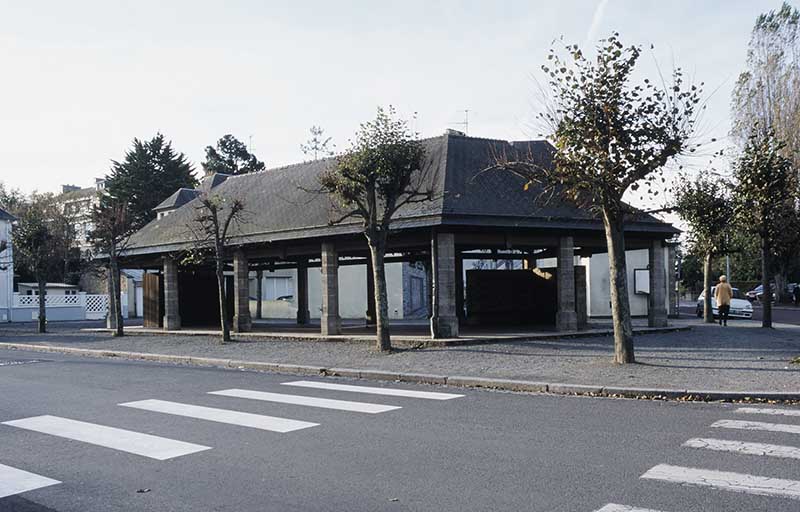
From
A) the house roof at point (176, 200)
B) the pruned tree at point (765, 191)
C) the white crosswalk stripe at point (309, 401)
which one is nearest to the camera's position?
the white crosswalk stripe at point (309, 401)

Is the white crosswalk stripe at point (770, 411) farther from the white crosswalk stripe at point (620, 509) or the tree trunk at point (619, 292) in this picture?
the white crosswalk stripe at point (620, 509)

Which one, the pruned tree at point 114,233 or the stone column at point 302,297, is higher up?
the pruned tree at point 114,233

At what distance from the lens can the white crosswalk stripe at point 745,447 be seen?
6877mm

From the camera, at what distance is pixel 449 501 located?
18.4 ft

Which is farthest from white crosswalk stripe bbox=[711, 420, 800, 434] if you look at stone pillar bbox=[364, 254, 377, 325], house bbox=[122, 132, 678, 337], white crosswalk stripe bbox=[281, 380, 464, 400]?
stone pillar bbox=[364, 254, 377, 325]

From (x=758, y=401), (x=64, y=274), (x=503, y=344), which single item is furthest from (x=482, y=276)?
(x=64, y=274)

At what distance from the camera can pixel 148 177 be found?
61.1 meters

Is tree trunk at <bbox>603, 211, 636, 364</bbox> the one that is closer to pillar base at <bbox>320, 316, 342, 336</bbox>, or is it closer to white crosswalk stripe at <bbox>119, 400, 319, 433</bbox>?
white crosswalk stripe at <bbox>119, 400, 319, 433</bbox>

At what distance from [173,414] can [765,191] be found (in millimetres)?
17424

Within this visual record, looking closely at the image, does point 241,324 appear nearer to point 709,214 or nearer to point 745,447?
point 709,214

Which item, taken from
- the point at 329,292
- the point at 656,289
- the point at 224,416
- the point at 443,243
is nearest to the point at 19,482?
the point at 224,416

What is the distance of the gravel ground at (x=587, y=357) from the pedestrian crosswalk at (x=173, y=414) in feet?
8.67

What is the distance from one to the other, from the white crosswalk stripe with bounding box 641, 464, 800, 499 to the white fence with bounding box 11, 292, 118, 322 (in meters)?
44.6

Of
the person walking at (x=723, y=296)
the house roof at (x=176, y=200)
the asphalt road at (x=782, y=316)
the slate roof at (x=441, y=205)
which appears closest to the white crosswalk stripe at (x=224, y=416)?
the slate roof at (x=441, y=205)
